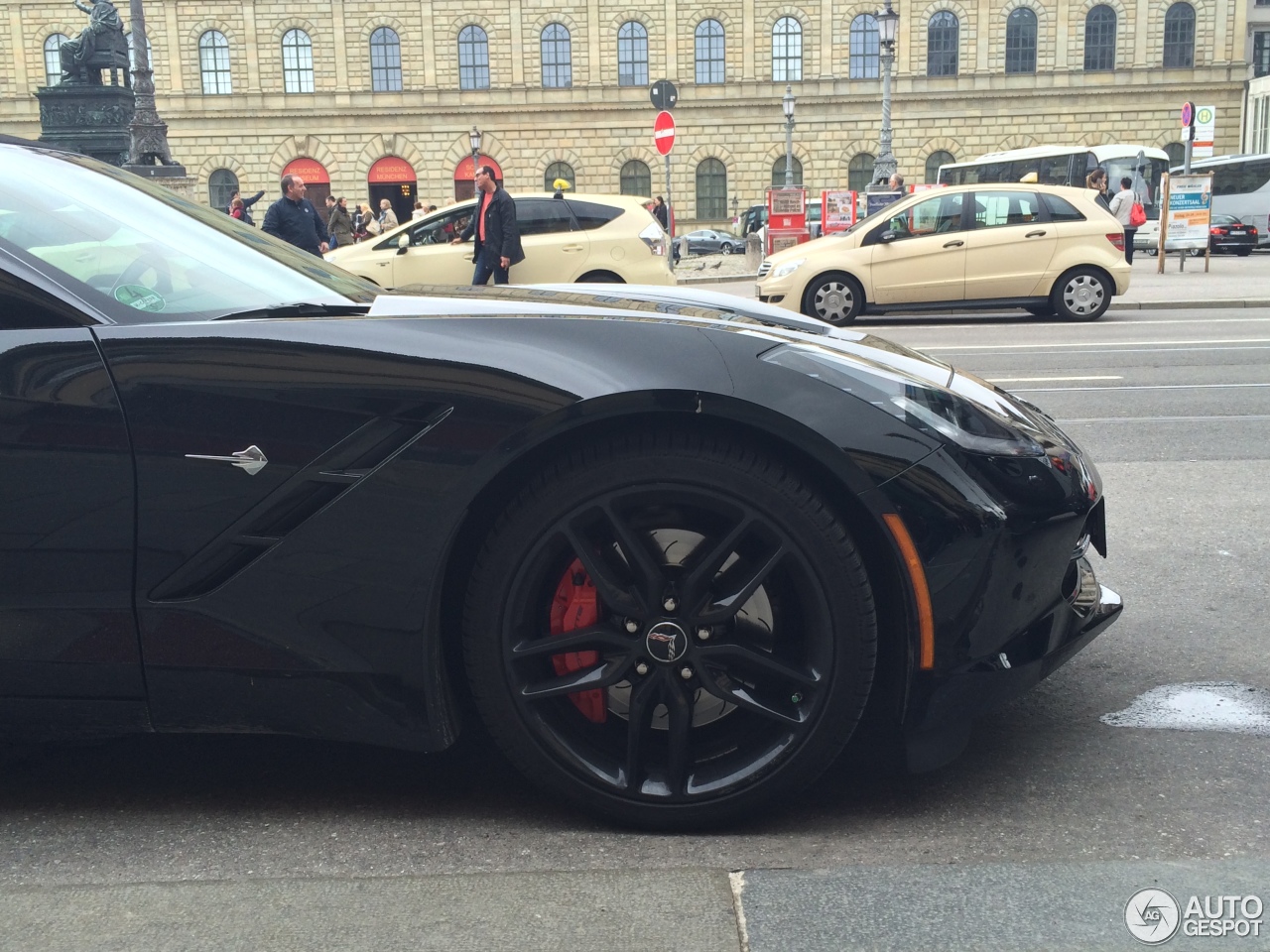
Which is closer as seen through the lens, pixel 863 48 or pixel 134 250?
pixel 134 250

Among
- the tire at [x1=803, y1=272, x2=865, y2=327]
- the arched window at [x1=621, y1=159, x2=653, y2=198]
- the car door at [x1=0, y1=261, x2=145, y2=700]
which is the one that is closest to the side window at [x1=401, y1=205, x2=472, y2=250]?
the tire at [x1=803, y1=272, x2=865, y2=327]

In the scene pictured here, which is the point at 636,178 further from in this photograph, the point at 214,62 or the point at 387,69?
the point at 214,62

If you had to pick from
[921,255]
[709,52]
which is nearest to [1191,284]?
[921,255]

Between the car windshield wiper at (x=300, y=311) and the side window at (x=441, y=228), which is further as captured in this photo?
the side window at (x=441, y=228)

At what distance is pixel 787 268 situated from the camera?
51.1 ft

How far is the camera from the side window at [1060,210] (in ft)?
49.5

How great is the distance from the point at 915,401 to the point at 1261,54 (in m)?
64.5

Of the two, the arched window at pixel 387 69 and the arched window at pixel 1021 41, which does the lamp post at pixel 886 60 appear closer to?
the arched window at pixel 1021 41

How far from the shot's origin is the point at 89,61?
25281mm

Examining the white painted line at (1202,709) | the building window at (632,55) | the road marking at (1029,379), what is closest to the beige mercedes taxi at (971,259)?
the road marking at (1029,379)

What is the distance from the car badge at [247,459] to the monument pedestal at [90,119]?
83.0 ft

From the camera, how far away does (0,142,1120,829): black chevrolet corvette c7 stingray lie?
2.37 metres

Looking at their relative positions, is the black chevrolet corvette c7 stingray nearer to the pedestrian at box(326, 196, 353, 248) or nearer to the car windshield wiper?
the car windshield wiper

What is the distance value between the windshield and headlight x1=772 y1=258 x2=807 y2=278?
12.8 m
